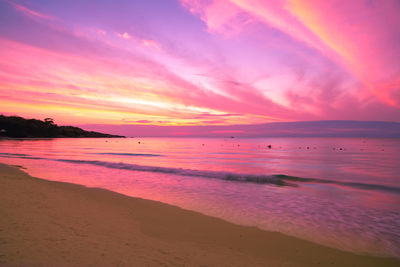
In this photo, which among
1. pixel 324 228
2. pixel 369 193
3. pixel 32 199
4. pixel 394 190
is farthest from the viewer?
pixel 394 190

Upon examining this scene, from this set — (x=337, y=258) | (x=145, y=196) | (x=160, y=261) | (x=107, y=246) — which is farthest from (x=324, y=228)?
(x=145, y=196)

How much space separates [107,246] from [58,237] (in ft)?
4.29

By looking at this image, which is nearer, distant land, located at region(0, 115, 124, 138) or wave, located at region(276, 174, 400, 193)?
wave, located at region(276, 174, 400, 193)

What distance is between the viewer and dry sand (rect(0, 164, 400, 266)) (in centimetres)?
473

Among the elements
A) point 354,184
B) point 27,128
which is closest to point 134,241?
point 354,184

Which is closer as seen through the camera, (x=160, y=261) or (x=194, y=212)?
(x=160, y=261)

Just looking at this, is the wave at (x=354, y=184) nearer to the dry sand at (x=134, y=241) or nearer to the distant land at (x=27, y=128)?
the dry sand at (x=134, y=241)

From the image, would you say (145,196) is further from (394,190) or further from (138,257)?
(394,190)

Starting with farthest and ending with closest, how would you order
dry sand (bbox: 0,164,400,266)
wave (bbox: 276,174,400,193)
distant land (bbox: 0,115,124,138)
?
distant land (bbox: 0,115,124,138) < wave (bbox: 276,174,400,193) < dry sand (bbox: 0,164,400,266)

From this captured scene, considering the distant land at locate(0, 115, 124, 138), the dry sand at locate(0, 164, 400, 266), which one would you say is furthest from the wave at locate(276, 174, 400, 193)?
the distant land at locate(0, 115, 124, 138)

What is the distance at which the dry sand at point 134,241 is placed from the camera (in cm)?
473

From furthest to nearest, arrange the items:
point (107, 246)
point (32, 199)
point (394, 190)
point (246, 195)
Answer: point (394, 190) → point (246, 195) → point (32, 199) → point (107, 246)

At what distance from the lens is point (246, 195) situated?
13312 mm

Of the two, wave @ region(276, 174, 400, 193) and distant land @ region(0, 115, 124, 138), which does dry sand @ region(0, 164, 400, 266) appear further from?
distant land @ region(0, 115, 124, 138)
